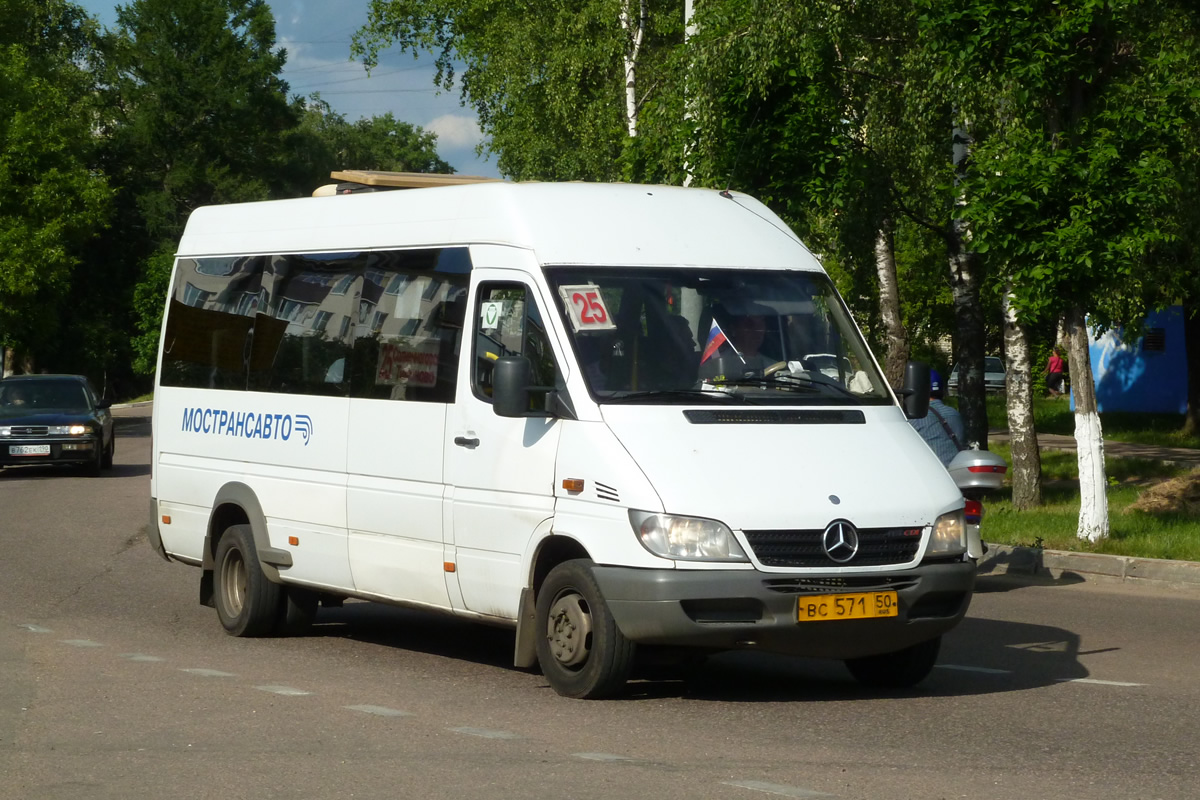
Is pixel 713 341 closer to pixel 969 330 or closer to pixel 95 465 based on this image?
pixel 969 330

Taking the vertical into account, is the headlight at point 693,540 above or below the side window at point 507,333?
below

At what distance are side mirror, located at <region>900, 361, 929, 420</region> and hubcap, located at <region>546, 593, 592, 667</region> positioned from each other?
233cm

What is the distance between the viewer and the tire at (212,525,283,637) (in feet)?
35.6

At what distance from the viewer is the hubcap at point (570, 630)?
27.2 ft

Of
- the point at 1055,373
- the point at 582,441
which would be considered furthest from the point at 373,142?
the point at 582,441

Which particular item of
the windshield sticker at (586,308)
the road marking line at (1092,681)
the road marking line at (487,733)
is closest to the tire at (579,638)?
the road marking line at (487,733)

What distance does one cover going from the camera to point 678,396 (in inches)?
A: 333

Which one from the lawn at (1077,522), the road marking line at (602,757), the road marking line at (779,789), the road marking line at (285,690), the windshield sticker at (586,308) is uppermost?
the windshield sticker at (586,308)

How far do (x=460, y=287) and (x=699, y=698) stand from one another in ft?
8.19

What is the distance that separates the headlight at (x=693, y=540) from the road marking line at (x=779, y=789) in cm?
152

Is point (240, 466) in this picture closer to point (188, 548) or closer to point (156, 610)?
point (188, 548)

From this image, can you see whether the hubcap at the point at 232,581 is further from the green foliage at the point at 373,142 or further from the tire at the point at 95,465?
the green foliage at the point at 373,142

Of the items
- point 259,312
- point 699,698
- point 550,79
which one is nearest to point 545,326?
point 699,698

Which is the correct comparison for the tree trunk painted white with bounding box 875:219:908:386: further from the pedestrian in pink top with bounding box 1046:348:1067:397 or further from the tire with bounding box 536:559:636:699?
the pedestrian in pink top with bounding box 1046:348:1067:397
